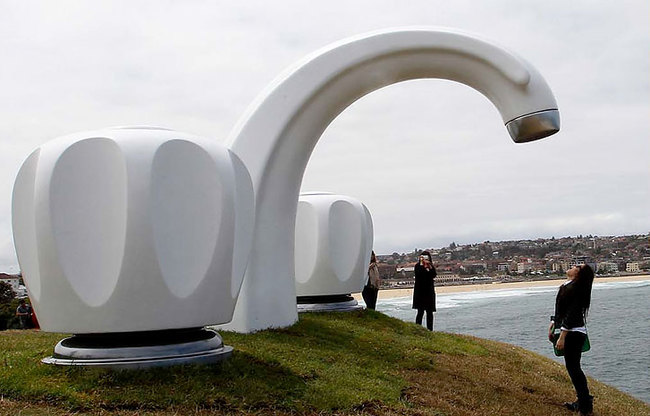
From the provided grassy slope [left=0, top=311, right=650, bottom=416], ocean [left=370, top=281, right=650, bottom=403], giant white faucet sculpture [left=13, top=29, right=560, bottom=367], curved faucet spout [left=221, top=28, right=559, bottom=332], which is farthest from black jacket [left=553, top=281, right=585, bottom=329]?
ocean [left=370, top=281, right=650, bottom=403]

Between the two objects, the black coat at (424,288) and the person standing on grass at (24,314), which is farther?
the person standing on grass at (24,314)

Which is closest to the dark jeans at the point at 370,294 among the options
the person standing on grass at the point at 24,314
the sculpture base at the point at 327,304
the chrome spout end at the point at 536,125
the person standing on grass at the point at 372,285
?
the person standing on grass at the point at 372,285

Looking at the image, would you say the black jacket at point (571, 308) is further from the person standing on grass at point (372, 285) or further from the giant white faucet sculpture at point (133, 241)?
the person standing on grass at point (372, 285)

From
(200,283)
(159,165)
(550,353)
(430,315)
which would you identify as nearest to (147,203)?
(159,165)

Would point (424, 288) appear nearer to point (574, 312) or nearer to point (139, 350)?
point (574, 312)

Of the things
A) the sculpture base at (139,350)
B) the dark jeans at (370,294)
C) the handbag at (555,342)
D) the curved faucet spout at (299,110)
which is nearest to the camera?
the sculpture base at (139,350)

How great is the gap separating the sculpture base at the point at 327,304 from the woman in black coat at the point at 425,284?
1232mm

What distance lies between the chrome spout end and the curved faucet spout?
0.47 ft

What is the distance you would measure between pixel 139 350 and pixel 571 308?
4.98 m

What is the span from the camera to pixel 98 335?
8398 millimetres

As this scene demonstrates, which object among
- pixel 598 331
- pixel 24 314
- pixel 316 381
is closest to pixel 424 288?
pixel 316 381

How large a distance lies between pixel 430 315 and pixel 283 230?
4899mm

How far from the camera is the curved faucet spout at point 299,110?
1140 centimetres

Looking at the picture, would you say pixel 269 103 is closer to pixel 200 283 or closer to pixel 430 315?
pixel 200 283
